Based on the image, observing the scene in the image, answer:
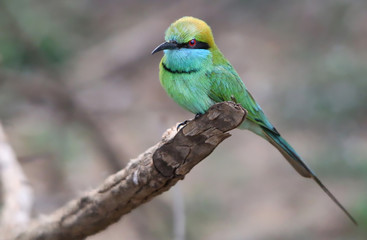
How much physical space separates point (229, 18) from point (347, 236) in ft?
13.5

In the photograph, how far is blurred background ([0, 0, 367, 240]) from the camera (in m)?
4.80

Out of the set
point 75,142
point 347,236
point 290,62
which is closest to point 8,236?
point 75,142

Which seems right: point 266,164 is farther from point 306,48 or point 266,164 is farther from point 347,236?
point 306,48

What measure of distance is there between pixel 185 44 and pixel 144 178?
0.64 m

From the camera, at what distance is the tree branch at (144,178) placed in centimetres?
207

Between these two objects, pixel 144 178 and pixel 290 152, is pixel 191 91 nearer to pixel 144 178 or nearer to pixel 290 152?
pixel 144 178

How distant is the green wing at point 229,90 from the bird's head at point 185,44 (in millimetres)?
86

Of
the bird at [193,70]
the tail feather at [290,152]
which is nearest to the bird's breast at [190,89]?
the bird at [193,70]

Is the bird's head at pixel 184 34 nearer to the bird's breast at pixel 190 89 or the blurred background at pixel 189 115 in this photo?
the bird's breast at pixel 190 89

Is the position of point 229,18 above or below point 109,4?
below

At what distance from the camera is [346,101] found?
16.9 feet

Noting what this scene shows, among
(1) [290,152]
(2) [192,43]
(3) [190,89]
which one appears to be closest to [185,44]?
(2) [192,43]

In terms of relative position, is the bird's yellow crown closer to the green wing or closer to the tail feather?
the green wing

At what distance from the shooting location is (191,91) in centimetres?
243
